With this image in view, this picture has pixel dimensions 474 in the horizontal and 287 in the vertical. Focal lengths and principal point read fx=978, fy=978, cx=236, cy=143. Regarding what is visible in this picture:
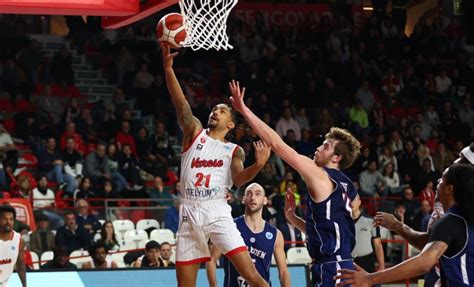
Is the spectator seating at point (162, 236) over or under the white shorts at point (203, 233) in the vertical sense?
under

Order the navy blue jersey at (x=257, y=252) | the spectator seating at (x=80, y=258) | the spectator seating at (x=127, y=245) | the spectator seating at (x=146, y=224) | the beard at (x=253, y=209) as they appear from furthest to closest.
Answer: the spectator seating at (x=146, y=224), the spectator seating at (x=127, y=245), the spectator seating at (x=80, y=258), the beard at (x=253, y=209), the navy blue jersey at (x=257, y=252)

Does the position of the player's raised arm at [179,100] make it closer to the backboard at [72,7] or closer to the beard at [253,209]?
the backboard at [72,7]

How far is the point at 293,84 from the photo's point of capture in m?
21.1

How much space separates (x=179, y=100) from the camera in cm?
799

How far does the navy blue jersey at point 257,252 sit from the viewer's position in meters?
9.05

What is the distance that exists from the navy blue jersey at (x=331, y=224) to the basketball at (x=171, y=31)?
1839 millimetres

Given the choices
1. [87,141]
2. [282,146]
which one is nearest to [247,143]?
[87,141]

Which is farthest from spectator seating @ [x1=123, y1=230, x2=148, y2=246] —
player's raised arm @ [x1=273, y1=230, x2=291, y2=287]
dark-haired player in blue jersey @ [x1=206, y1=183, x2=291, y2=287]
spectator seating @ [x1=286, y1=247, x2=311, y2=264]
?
player's raised arm @ [x1=273, y1=230, x2=291, y2=287]

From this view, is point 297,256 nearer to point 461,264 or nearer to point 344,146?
point 344,146

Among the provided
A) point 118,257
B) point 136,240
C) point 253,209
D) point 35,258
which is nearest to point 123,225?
point 136,240

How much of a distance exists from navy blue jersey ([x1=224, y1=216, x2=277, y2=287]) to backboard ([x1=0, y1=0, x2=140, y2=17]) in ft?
8.32

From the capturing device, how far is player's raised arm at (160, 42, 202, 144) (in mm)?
7945

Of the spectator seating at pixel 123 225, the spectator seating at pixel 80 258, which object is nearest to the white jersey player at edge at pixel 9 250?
the spectator seating at pixel 80 258

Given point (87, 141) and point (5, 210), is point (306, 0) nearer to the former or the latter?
point (87, 141)
